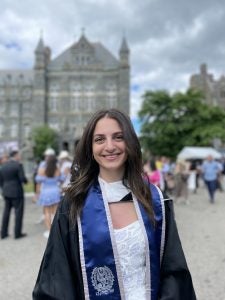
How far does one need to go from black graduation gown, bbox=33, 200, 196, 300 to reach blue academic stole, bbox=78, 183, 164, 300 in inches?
1.7

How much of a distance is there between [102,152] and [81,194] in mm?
264

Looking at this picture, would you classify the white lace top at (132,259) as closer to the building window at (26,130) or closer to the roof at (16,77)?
the building window at (26,130)

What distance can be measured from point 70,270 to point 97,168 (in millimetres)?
615

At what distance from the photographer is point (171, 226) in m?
2.01

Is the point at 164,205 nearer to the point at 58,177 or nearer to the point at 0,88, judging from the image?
the point at 58,177

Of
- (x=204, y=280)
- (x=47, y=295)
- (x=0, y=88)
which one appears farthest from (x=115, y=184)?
(x=0, y=88)

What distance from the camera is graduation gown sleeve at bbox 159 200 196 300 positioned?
187 centimetres

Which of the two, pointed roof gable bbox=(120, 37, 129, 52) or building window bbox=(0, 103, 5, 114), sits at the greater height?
pointed roof gable bbox=(120, 37, 129, 52)

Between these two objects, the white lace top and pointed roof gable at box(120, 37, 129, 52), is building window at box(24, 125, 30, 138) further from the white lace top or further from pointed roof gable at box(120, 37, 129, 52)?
the white lace top

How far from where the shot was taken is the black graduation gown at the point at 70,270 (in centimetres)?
184

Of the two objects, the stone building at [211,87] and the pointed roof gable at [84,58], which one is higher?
the pointed roof gable at [84,58]

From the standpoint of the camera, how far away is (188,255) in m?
6.54

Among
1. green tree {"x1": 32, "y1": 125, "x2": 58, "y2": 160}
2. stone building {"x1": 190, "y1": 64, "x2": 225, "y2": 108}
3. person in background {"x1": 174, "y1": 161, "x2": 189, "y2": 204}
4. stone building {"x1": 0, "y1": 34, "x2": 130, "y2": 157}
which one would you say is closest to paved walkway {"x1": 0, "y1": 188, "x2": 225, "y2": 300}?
person in background {"x1": 174, "y1": 161, "x2": 189, "y2": 204}

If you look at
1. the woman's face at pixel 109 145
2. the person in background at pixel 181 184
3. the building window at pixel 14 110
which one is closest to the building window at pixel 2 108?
the building window at pixel 14 110
